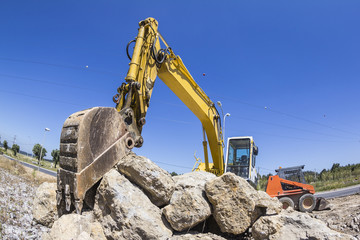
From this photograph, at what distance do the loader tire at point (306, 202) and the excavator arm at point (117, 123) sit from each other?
6614 mm

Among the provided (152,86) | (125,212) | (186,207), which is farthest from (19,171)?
(186,207)

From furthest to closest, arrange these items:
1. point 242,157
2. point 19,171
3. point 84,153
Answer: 1. point 19,171
2. point 242,157
3. point 84,153

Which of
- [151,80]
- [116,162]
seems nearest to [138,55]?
[151,80]

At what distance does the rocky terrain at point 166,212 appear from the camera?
3.18 meters

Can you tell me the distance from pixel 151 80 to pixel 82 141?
92.0 inches

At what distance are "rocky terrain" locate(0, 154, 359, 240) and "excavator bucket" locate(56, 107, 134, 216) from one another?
0.59ft

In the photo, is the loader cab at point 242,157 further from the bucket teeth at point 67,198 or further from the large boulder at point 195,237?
the bucket teeth at point 67,198

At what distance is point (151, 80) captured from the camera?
5.16 metres

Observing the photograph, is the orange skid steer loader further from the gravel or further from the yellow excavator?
the gravel

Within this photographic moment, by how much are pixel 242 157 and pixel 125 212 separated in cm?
665

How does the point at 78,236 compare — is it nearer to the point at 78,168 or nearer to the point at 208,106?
the point at 78,168

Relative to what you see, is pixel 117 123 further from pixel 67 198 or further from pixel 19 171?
pixel 19 171

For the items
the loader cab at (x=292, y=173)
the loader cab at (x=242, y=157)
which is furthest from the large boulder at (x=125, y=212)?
the loader cab at (x=292, y=173)

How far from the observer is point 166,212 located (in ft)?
11.1
